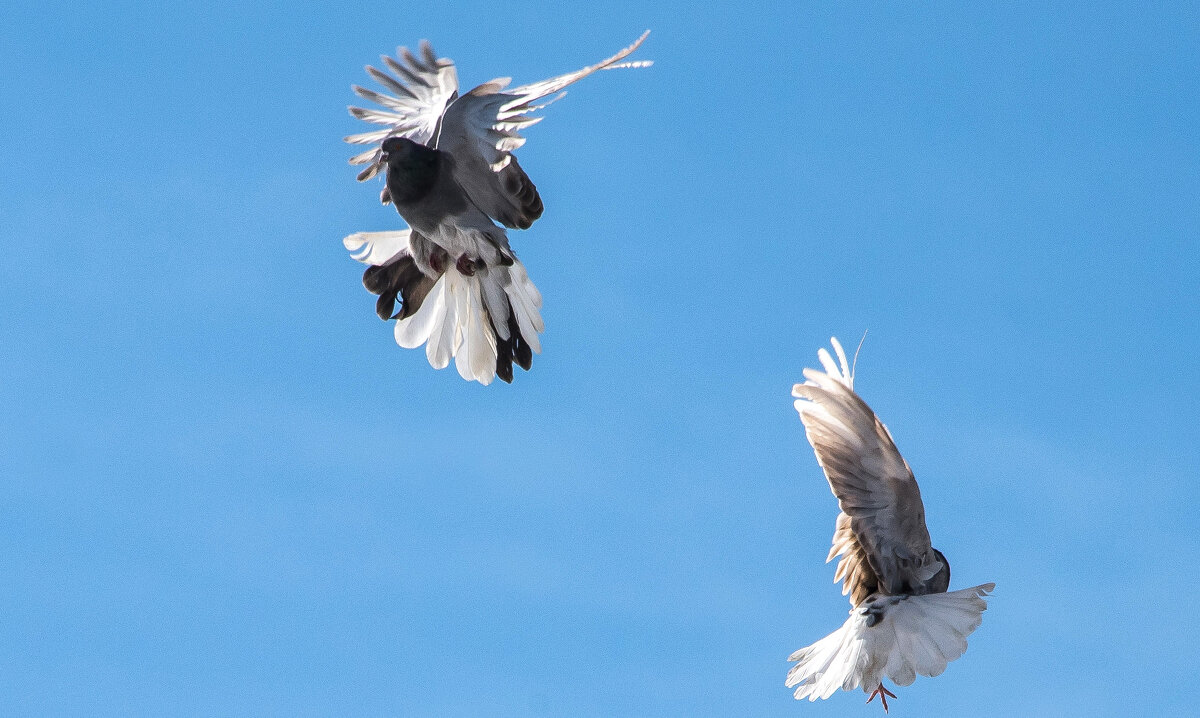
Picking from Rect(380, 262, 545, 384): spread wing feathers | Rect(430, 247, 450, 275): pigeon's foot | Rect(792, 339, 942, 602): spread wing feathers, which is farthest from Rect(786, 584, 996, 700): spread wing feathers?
Rect(430, 247, 450, 275): pigeon's foot

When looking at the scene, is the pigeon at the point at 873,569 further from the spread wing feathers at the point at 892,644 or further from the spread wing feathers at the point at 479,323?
the spread wing feathers at the point at 479,323

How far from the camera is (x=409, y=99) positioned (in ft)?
29.1

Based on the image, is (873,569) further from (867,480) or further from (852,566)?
(867,480)

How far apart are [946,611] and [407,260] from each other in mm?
3855

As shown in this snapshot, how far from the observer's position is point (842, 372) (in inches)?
345

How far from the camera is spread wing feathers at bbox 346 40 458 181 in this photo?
8.58 m

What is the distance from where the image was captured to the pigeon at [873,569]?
8.52m

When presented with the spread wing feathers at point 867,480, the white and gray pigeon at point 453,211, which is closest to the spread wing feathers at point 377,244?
the white and gray pigeon at point 453,211

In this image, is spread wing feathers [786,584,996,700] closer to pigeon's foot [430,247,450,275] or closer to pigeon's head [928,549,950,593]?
pigeon's head [928,549,950,593]

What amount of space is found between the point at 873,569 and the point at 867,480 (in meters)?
0.55

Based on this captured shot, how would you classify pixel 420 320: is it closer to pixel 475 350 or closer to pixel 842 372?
pixel 475 350

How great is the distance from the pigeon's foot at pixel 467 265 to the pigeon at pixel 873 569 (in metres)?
2.05

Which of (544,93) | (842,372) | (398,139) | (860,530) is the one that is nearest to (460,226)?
(398,139)

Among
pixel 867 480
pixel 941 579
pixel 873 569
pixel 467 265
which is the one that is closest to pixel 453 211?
pixel 467 265
